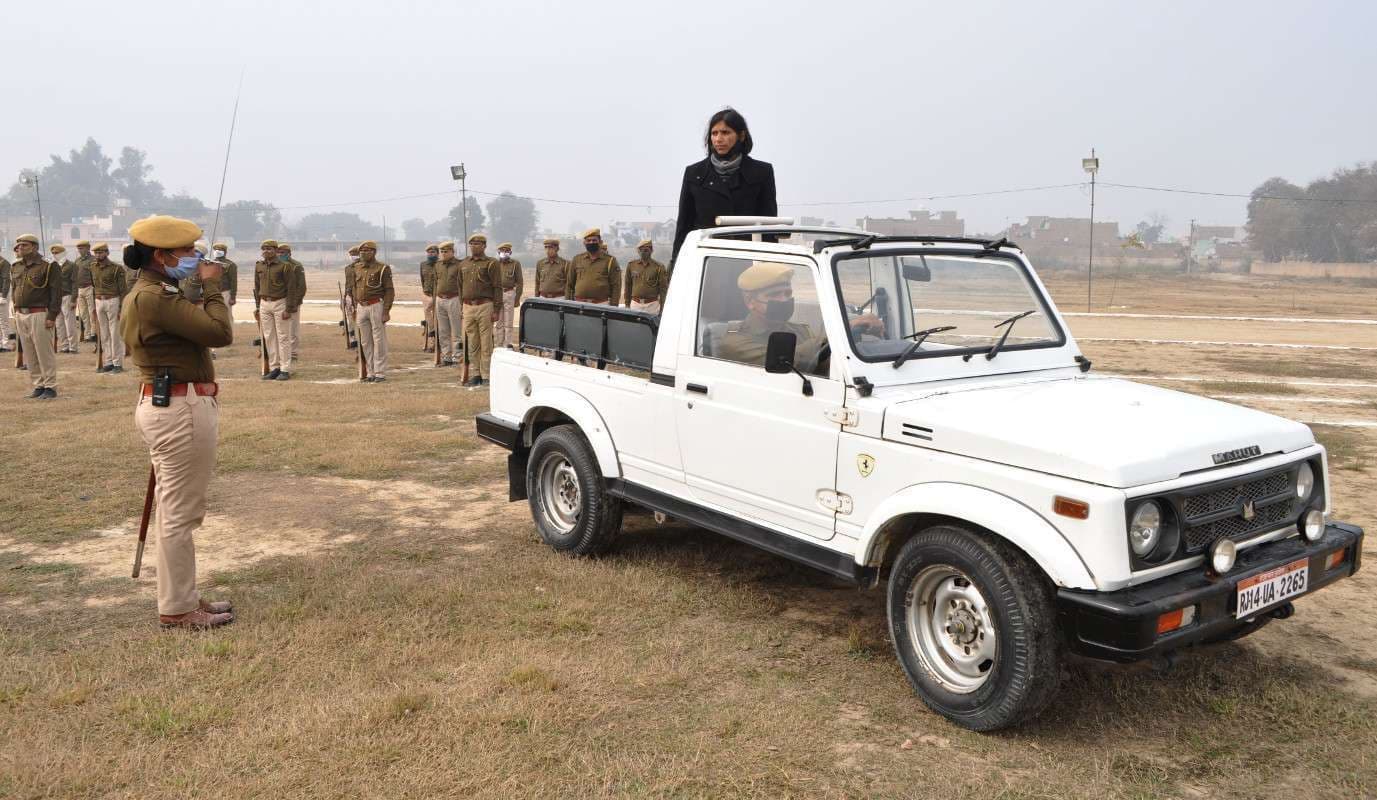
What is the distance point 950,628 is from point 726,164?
349 cm

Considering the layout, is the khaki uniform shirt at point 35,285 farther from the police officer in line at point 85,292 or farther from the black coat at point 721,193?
the black coat at point 721,193

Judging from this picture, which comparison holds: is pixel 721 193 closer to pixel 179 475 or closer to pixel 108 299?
pixel 179 475

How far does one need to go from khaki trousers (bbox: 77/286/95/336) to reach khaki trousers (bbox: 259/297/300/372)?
672cm

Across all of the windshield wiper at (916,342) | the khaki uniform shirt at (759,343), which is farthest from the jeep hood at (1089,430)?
the khaki uniform shirt at (759,343)

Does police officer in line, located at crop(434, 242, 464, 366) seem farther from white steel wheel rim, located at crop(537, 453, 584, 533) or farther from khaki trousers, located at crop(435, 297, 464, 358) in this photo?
white steel wheel rim, located at crop(537, 453, 584, 533)

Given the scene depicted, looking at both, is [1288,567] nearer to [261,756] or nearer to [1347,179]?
[261,756]

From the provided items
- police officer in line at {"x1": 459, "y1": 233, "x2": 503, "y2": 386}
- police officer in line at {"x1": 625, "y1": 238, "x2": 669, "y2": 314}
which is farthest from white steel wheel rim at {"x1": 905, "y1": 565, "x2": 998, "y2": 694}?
police officer in line at {"x1": 625, "y1": 238, "x2": 669, "y2": 314}

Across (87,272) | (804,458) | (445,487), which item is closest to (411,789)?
(804,458)

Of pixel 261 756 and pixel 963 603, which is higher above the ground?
pixel 963 603

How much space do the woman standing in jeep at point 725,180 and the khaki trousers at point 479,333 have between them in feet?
27.6

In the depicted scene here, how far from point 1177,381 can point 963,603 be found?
1166 centimetres

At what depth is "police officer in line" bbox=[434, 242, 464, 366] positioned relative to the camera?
16.5 meters

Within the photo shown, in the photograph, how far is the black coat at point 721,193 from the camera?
6.71 meters

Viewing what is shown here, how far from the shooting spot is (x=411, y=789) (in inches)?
145
